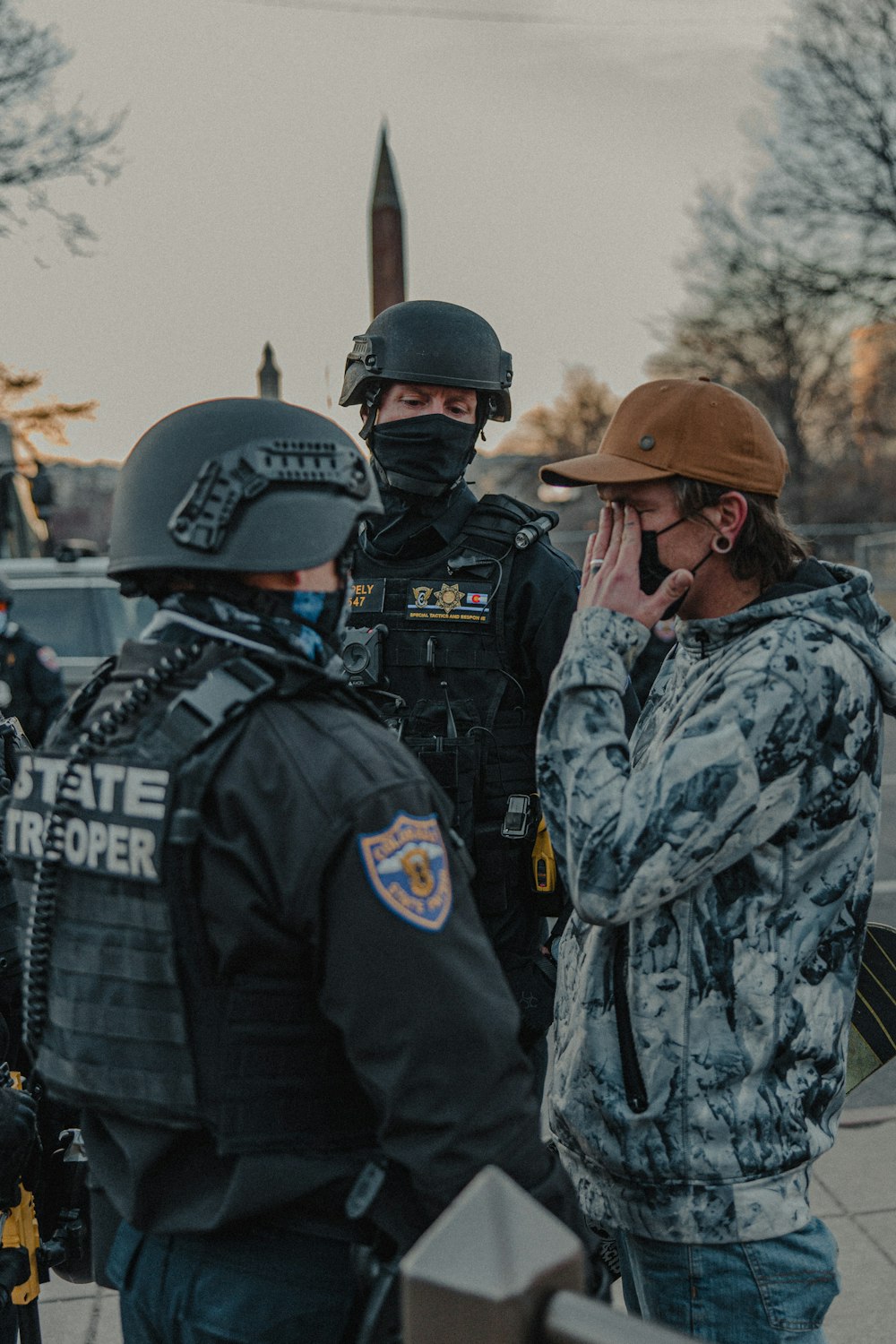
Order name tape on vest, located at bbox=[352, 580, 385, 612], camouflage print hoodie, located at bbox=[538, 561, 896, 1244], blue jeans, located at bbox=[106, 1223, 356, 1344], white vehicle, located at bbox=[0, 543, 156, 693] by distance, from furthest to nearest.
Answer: white vehicle, located at bbox=[0, 543, 156, 693], name tape on vest, located at bbox=[352, 580, 385, 612], camouflage print hoodie, located at bbox=[538, 561, 896, 1244], blue jeans, located at bbox=[106, 1223, 356, 1344]

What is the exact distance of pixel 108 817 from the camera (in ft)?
5.10

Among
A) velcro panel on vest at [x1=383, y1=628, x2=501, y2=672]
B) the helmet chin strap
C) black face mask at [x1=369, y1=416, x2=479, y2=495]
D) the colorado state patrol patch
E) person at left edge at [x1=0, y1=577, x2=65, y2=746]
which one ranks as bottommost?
person at left edge at [x1=0, y1=577, x2=65, y2=746]

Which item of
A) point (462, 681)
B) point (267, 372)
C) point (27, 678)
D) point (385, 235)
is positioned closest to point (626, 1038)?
point (462, 681)

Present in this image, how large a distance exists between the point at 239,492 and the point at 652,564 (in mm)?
743

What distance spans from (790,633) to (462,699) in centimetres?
121

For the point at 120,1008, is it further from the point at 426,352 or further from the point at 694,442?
the point at 426,352

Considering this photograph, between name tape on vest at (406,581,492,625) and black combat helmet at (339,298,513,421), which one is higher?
black combat helmet at (339,298,513,421)

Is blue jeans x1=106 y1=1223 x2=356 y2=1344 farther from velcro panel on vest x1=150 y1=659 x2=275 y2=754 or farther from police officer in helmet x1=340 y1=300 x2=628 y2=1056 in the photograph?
police officer in helmet x1=340 y1=300 x2=628 y2=1056

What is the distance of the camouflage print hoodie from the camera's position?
184cm

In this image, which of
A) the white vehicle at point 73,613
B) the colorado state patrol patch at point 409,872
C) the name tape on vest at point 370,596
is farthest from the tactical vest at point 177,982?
the white vehicle at point 73,613

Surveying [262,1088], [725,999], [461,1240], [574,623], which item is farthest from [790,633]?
[461,1240]

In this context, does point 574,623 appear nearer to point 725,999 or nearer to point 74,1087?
point 725,999

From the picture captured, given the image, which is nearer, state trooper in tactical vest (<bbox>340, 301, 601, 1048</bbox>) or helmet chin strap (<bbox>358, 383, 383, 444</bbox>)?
state trooper in tactical vest (<bbox>340, 301, 601, 1048</bbox>)

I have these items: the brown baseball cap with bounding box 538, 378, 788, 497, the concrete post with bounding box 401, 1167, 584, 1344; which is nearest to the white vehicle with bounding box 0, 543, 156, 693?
the brown baseball cap with bounding box 538, 378, 788, 497
